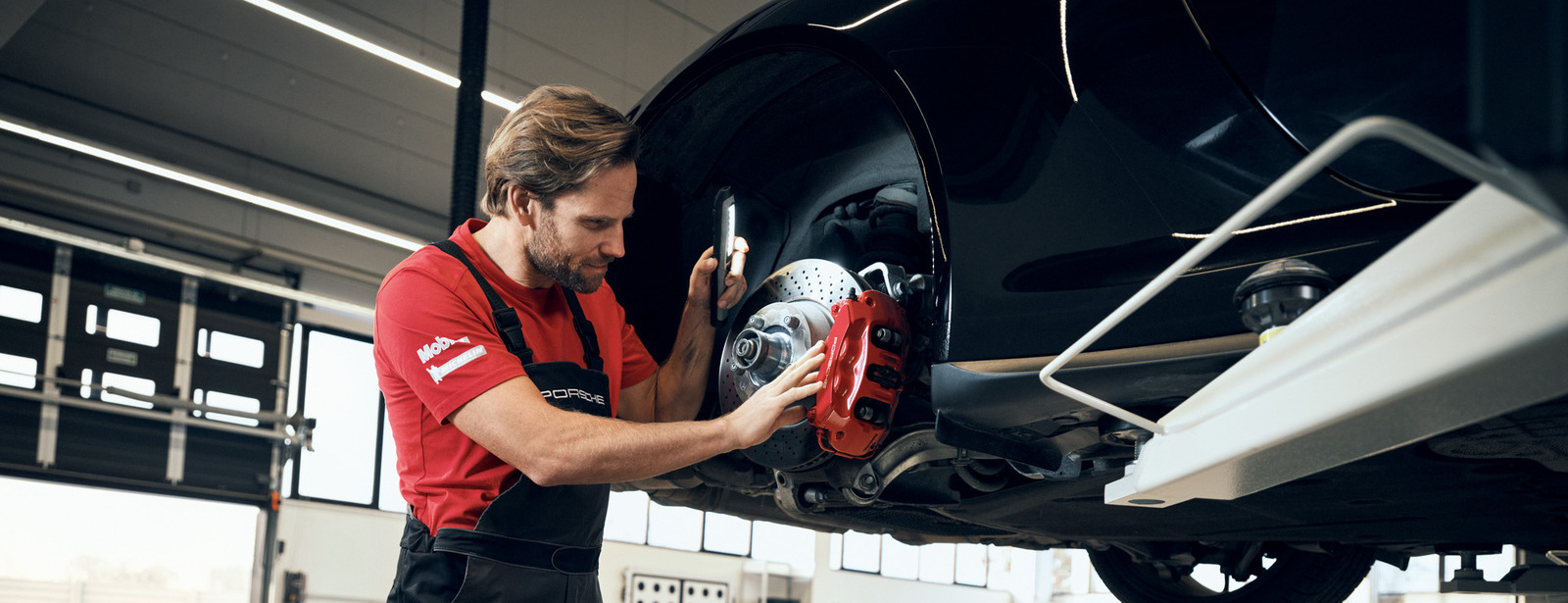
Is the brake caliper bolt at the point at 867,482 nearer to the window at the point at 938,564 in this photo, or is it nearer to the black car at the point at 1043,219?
the black car at the point at 1043,219

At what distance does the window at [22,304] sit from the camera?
7.54 metres

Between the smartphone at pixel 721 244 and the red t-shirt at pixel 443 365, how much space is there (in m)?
0.26

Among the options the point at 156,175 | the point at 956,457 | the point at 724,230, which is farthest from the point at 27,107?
the point at 956,457

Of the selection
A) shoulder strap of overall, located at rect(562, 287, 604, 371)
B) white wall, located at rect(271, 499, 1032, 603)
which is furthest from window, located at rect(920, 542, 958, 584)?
shoulder strap of overall, located at rect(562, 287, 604, 371)

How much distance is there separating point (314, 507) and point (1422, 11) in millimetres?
9507

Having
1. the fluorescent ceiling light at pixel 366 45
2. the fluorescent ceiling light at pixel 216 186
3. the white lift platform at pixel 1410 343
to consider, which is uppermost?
the fluorescent ceiling light at pixel 366 45

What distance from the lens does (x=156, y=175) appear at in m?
8.13

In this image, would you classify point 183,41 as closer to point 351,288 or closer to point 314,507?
point 351,288

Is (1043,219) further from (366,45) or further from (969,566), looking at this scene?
(969,566)

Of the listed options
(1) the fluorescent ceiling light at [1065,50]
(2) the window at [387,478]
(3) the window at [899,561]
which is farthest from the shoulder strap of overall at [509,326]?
(3) the window at [899,561]

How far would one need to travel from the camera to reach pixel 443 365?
1.41m

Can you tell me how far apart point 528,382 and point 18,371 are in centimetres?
789

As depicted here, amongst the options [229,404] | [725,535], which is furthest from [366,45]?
[725,535]

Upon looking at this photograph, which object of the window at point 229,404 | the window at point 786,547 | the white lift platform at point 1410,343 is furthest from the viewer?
the window at point 786,547
